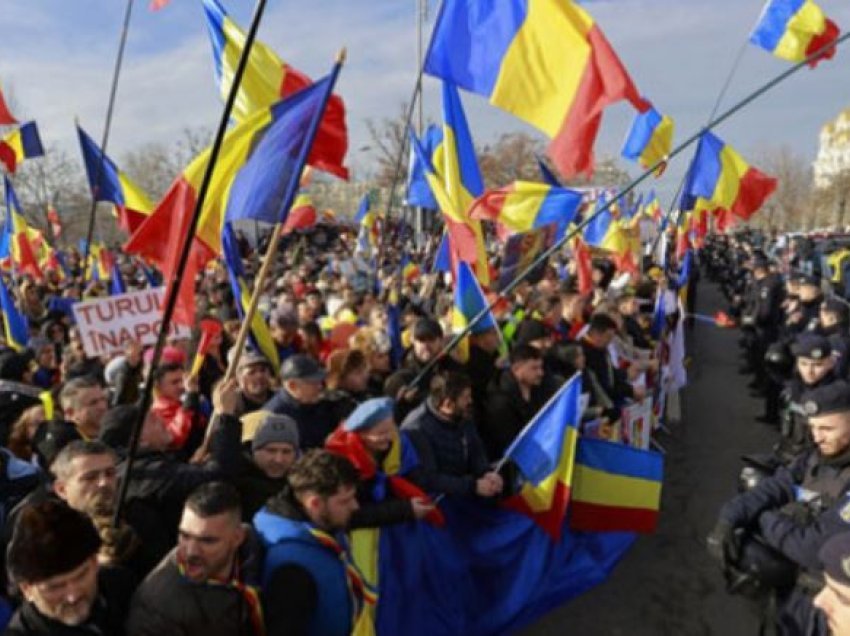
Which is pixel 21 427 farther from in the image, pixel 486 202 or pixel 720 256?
pixel 720 256

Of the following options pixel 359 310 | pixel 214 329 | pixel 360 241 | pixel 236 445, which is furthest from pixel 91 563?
pixel 360 241

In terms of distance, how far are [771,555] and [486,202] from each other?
467 centimetres

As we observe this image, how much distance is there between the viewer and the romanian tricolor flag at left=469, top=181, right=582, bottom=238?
7551 mm

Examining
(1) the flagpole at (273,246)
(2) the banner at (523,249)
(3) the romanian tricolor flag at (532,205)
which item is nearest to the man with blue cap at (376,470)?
(1) the flagpole at (273,246)

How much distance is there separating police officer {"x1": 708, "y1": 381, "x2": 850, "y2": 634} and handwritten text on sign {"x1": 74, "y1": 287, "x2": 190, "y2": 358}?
3863 millimetres

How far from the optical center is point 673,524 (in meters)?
6.52

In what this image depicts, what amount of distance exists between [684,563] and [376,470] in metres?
3.12

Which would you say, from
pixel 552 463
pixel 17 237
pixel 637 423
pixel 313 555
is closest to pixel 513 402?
pixel 552 463

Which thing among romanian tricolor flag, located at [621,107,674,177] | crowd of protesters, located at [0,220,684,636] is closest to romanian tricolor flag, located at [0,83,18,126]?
crowd of protesters, located at [0,220,684,636]

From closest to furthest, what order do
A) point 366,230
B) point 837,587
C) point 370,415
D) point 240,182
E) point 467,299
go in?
point 837,587
point 370,415
point 240,182
point 467,299
point 366,230

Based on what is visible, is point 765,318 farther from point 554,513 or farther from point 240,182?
point 240,182

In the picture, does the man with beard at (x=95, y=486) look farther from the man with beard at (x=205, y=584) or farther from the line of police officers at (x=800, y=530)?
the line of police officers at (x=800, y=530)

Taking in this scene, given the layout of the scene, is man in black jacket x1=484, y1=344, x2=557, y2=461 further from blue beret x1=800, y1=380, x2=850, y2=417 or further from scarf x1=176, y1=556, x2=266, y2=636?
scarf x1=176, y1=556, x2=266, y2=636

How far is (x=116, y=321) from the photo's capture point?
17.8 feet
